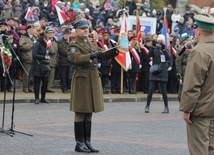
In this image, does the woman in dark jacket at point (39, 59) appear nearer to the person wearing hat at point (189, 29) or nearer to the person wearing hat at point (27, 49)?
the person wearing hat at point (27, 49)

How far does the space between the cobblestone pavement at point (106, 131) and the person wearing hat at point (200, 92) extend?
3270 millimetres

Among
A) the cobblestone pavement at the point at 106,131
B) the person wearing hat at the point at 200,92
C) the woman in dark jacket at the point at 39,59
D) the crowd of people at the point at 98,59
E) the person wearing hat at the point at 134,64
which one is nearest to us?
the person wearing hat at the point at 200,92

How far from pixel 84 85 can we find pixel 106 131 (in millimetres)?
2746

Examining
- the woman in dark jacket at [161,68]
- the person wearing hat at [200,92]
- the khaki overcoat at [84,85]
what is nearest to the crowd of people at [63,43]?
the woman in dark jacket at [161,68]

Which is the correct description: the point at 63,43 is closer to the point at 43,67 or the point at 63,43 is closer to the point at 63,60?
the point at 63,60

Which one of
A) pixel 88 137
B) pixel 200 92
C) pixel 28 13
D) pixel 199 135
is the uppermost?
pixel 200 92

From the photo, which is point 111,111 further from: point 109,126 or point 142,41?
point 142,41

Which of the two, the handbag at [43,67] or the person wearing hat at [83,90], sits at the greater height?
the person wearing hat at [83,90]

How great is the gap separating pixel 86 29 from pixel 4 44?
2379mm

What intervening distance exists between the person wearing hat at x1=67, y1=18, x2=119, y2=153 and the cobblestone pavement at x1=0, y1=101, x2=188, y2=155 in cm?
33

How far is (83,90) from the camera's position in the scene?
471 inches

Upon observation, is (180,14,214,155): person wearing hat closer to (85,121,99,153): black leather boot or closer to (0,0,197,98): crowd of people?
(85,121,99,153): black leather boot

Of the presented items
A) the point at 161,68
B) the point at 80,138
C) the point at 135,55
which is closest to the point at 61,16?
the point at 135,55

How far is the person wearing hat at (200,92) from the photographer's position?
326 inches
